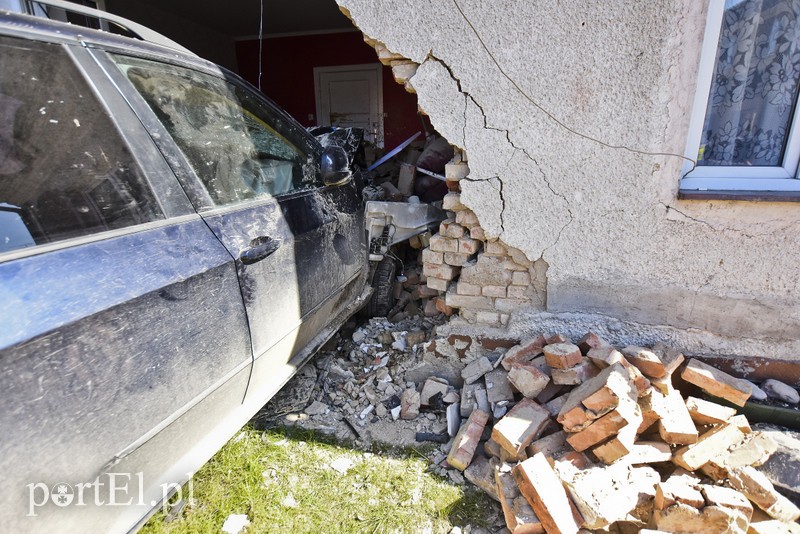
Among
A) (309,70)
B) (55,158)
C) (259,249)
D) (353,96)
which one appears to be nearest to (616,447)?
(259,249)

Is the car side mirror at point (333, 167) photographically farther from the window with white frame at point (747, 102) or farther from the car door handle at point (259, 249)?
the window with white frame at point (747, 102)

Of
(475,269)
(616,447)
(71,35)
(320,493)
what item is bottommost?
(320,493)

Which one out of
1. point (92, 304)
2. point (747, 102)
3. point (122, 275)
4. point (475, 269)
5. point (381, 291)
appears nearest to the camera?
point (92, 304)

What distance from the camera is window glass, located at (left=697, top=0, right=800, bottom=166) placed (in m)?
2.20

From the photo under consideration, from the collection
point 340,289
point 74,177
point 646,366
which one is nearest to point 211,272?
point 74,177

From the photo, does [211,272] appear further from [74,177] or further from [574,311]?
[574,311]

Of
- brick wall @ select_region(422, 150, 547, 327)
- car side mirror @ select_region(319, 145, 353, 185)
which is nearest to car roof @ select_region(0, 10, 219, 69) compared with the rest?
car side mirror @ select_region(319, 145, 353, 185)

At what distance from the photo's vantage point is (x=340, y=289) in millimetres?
2664

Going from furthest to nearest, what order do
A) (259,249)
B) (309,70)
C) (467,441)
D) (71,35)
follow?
(309,70) < (467,441) < (259,249) < (71,35)

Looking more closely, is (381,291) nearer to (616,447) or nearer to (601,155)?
(601,155)

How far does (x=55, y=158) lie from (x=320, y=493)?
1765 mm

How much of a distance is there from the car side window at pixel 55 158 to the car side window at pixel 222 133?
25 cm

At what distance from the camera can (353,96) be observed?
9219mm

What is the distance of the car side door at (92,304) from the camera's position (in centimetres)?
115
